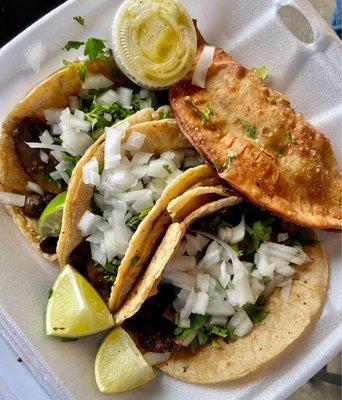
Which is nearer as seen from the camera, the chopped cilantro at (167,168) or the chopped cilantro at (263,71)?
the chopped cilantro at (167,168)

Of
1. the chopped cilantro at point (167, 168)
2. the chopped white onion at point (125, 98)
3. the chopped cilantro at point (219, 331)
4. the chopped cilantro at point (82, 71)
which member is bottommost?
the chopped cilantro at point (219, 331)

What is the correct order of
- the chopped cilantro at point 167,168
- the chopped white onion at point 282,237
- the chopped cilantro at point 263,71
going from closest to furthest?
the chopped cilantro at point 167,168
the chopped white onion at point 282,237
the chopped cilantro at point 263,71

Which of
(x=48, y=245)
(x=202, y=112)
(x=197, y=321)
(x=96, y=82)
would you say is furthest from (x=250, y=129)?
(x=48, y=245)

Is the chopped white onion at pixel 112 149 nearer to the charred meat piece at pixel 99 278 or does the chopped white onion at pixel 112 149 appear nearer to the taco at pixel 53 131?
the taco at pixel 53 131

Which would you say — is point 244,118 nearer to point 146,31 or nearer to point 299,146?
point 299,146

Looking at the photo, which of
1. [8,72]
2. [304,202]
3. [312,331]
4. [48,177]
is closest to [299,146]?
[304,202]

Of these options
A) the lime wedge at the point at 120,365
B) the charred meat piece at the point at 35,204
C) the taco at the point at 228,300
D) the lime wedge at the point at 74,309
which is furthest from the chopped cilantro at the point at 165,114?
the lime wedge at the point at 120,365
